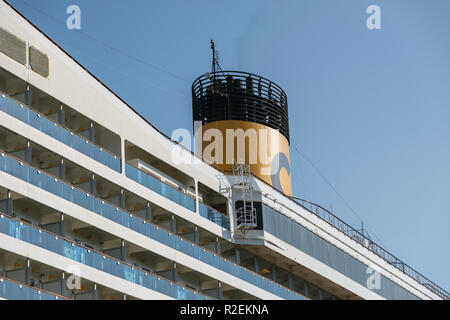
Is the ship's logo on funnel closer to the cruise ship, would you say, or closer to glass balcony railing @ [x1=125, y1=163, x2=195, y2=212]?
the cruise ship

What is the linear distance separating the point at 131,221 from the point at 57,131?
17.9 feet

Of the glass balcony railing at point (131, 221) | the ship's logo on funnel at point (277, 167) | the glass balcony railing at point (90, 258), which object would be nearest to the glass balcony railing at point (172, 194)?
the glass balcony railing at point (131, 221)

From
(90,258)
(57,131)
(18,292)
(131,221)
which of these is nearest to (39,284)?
(90,258)

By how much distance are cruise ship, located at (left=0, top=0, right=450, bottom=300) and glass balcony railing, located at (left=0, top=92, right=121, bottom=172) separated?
0.05 meters

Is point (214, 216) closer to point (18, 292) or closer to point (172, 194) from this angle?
point (172, 194)

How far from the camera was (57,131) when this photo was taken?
38.4m

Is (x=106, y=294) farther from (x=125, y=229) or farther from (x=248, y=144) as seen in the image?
(x=248, y=144)

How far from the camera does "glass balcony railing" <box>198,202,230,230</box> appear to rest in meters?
47.2

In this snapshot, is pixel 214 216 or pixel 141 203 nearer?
pixel 141 203

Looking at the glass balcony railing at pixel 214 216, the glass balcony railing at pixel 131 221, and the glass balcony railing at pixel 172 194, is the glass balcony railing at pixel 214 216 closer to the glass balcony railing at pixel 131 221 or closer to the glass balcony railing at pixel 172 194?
the glass balcony railing at pixel 172 194

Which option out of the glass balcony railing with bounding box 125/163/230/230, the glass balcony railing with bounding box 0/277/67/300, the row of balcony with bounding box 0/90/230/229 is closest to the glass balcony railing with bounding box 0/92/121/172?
the row of balcony with bounding box 0/90/230/229

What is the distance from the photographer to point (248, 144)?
56594mm

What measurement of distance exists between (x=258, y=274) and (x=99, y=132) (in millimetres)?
12564
